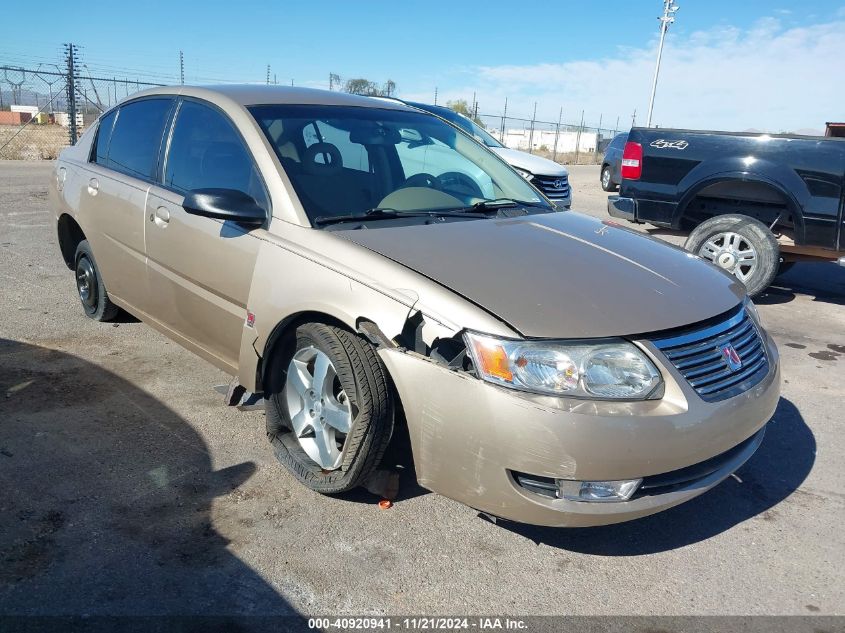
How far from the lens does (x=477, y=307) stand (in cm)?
252

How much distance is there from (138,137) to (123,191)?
389 millimetres

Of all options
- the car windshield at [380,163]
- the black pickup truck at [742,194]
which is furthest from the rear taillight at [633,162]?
the car windshield at [380,163]

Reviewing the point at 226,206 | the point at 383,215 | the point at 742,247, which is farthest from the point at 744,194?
the point at 226,206

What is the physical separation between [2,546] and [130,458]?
29.7 inches

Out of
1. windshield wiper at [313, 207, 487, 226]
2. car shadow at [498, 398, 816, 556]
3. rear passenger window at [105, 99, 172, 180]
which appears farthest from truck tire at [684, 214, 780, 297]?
rear passenger window at [105, 99, 172, 180]

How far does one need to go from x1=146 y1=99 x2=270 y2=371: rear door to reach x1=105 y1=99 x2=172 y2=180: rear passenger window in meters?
0.20

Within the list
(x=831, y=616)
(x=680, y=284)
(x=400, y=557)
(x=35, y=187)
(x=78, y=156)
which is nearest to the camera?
(x=831, y=616)

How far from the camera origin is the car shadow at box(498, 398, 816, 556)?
9.49ft

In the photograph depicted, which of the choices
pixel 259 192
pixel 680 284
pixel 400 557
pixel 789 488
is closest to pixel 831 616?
pixel 789 488

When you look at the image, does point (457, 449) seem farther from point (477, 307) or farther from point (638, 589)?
point (638, 589)

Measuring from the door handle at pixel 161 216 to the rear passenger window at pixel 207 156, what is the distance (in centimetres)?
14

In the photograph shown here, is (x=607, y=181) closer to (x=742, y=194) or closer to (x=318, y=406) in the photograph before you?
(x=742, y=194)

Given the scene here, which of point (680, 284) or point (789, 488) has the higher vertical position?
A: point (680, 284)

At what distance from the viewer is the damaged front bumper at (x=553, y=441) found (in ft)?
7.86
